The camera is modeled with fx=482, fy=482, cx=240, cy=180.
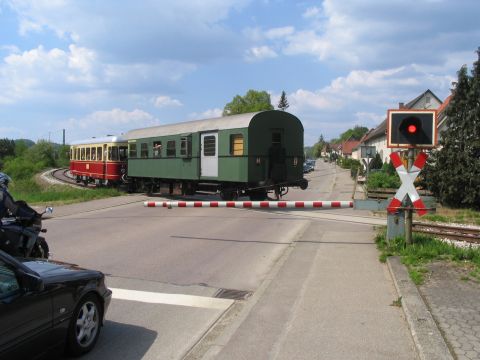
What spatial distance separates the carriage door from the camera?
18688 millimetres

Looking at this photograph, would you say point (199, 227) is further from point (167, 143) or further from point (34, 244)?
point (167, 143)

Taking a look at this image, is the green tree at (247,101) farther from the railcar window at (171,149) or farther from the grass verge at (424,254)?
the grass verge at (424,254)

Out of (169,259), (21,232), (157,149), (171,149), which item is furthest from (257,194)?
(21,232)

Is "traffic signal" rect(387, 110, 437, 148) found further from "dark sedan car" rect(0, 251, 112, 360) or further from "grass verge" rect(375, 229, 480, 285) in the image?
"dark sedan car" rect(0, 251, 112, 360)

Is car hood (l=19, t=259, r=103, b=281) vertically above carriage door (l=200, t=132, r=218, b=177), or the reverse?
carriage door (l=200, t=132, r=218, b=177)

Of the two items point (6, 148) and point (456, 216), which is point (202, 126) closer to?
point (456, 216)

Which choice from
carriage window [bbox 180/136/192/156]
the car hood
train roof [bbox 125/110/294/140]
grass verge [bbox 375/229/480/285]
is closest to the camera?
the car hood

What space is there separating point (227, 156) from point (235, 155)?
483 mm

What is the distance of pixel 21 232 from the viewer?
627 cm

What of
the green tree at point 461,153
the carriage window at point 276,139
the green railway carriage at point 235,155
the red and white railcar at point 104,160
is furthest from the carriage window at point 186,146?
the green tree at point 461,153

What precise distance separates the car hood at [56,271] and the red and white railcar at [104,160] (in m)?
22.2

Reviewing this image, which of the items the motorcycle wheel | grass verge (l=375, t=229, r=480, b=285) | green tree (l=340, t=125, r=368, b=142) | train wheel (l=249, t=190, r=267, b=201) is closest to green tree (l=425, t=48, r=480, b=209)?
train wheel (l=249, t=190, r=267, b=201)

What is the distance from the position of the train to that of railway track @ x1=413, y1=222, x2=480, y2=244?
663cm

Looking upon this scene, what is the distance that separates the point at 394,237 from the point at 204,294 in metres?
4.17
